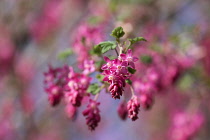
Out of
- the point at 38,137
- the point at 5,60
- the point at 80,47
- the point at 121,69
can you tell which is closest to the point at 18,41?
the point at 5,60

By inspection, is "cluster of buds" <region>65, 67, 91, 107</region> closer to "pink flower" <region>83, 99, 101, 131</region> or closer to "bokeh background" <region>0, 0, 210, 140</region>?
"pink flower" <region>83, 99, 101, 131</region>

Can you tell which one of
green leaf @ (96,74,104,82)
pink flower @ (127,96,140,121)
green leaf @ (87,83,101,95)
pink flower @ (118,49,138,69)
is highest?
green leaf @ (96,74,104,82)

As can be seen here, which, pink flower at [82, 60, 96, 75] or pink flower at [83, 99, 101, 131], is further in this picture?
pink flower at [82, 60, 96, 75]

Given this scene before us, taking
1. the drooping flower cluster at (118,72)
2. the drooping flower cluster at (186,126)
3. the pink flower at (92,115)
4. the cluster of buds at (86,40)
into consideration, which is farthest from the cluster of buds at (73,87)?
the drooping flower cluster at (186,126)

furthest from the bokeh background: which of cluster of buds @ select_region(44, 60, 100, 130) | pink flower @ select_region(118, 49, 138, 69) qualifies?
pink flower @ select_region(118, 49, 138, 69)

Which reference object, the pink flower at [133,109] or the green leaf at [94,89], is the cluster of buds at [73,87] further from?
the pink flower at [133,109]

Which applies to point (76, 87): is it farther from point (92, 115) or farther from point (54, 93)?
point (54, 93)
